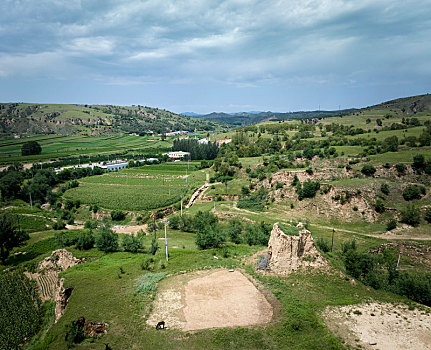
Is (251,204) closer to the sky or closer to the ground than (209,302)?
closer to the ground

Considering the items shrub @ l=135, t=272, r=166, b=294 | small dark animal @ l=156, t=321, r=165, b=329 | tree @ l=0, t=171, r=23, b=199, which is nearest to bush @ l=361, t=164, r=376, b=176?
shrub @ l=135, t=272, r=166, b=294

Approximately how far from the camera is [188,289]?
26688mm

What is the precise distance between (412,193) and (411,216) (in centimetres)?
744

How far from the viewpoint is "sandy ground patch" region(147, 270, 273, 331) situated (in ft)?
71.3

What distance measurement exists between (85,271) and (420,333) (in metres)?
32.9

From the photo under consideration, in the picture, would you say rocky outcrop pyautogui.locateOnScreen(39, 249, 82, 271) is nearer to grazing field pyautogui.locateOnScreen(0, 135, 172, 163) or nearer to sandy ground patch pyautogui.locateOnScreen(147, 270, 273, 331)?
sandy ground patch pyautogui.locateOnScreen(147, 270, 273, 331)

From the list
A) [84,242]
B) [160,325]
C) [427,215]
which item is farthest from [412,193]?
[84,242]

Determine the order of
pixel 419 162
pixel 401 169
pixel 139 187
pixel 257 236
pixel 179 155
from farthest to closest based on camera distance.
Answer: pixel 179 155, pixel 139 187, pixel 401 169, pixel 419 162, pixel 257 236

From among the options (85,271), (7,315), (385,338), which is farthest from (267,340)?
(7,315)

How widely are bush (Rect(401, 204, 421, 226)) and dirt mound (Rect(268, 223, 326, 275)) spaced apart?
27.6m

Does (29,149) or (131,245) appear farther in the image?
(29,149)

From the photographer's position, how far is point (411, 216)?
46.8 meters

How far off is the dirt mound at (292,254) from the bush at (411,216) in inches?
1088

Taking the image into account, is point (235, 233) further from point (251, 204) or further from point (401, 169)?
point (401, 169)
